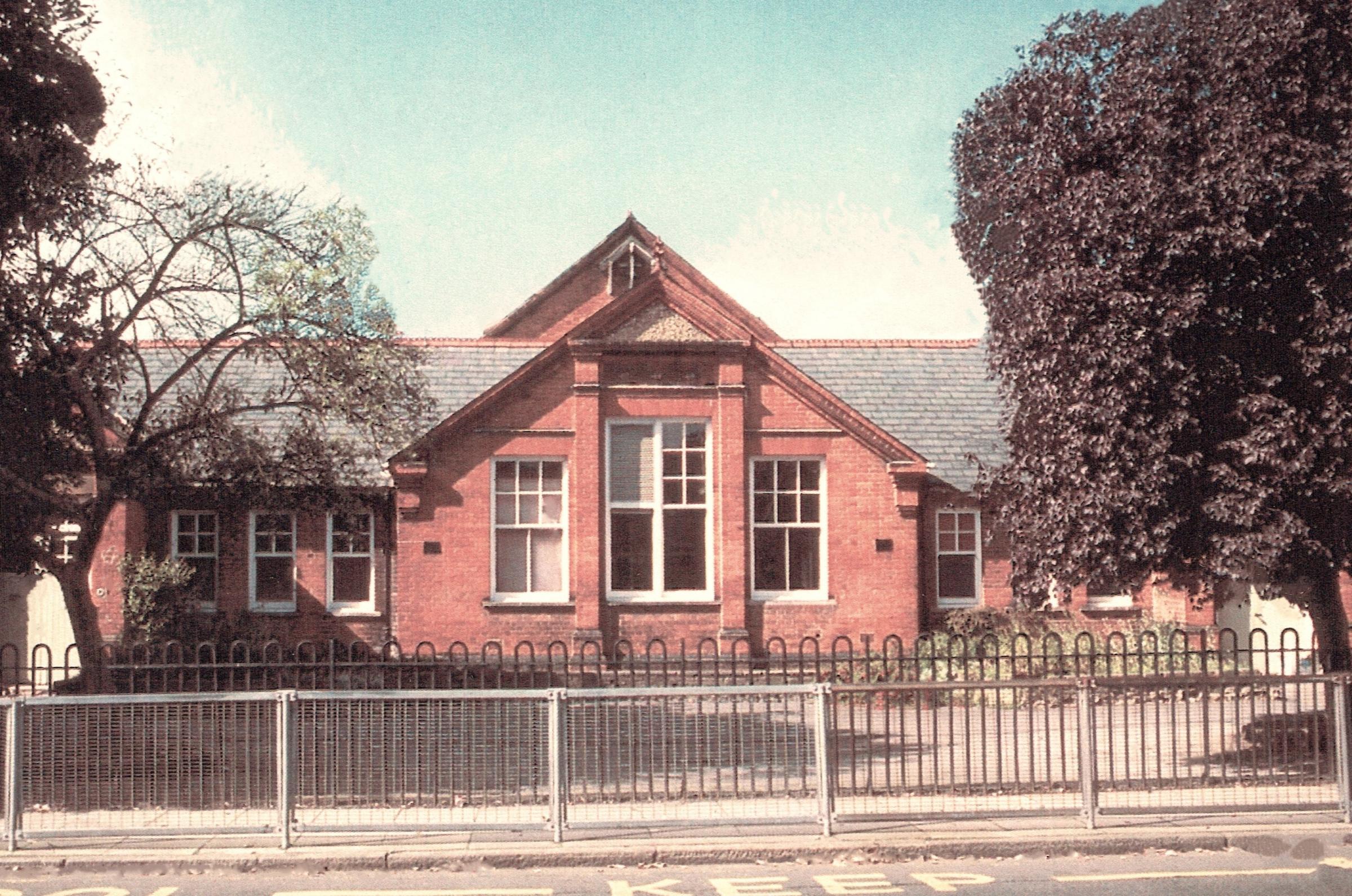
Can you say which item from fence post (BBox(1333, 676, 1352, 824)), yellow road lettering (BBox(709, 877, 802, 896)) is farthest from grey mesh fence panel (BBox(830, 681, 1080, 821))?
fence post (BBox(1333, 676, 1352, 824))

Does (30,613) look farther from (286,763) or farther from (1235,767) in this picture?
(1235,767)

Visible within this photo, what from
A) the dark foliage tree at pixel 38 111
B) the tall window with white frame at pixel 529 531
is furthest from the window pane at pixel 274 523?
the dark foliage tree at pixel 38 111

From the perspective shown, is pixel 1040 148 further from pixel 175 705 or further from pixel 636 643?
pixel 636 643

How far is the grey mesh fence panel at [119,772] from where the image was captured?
982 cm

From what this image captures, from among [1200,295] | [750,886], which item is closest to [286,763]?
[750,886]

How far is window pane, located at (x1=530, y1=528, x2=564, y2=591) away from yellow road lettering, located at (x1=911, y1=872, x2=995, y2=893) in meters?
12.7

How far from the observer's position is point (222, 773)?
1071 centimetres

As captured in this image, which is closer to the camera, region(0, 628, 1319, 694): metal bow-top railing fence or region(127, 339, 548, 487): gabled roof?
region(0, 628, 1319, 694): metal bow-top railing fence

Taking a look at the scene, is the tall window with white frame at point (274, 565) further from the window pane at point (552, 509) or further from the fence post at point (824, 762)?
the fence post at point (824, 762)

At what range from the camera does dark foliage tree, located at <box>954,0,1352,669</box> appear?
36.2 feet

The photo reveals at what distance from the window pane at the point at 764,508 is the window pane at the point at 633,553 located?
67.6 inches

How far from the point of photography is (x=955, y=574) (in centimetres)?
2319

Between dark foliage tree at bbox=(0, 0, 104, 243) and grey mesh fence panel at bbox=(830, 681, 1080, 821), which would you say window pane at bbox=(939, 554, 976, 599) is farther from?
dark foliage tree at bbox=(0, 0, 104, 243)

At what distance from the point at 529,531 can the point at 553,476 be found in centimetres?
94
